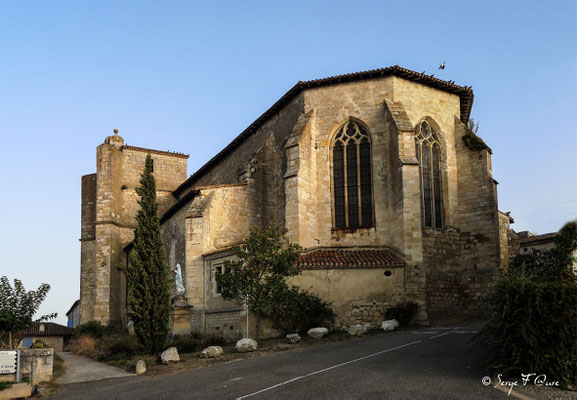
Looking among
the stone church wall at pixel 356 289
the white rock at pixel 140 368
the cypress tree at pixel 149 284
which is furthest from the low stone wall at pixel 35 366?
the stone church wall at pixel 356 289

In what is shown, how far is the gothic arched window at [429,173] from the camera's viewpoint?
965 inches

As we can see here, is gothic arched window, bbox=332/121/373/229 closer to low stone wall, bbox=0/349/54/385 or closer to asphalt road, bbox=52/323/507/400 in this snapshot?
asphalt road, bbox=52/323/507/400

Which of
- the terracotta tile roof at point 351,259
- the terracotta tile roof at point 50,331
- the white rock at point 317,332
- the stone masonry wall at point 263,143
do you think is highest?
the stone masonry wall at point 263,143

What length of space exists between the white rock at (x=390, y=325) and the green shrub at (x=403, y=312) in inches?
19.6

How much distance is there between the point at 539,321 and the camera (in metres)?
10.9

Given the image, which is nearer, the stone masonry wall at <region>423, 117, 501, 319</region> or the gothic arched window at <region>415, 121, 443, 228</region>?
the stone masonry wall at <region>423, 117, 501, 319</region>

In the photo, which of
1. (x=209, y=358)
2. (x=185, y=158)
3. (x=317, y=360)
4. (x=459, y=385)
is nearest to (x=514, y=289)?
(x=459, y=385)

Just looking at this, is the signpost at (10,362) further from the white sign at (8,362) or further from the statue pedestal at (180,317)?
the statue pedestal at (180,317)

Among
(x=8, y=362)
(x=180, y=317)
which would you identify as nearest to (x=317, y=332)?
(x=180, y=317)

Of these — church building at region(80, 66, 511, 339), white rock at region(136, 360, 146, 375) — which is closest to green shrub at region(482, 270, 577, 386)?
white rock at region(136, 360, 146, 375)

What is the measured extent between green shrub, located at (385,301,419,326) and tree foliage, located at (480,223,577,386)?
30.5 ft

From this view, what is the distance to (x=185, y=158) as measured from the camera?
4500 centimetres

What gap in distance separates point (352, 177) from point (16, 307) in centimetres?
1421

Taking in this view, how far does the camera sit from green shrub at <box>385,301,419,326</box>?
2108 cm
